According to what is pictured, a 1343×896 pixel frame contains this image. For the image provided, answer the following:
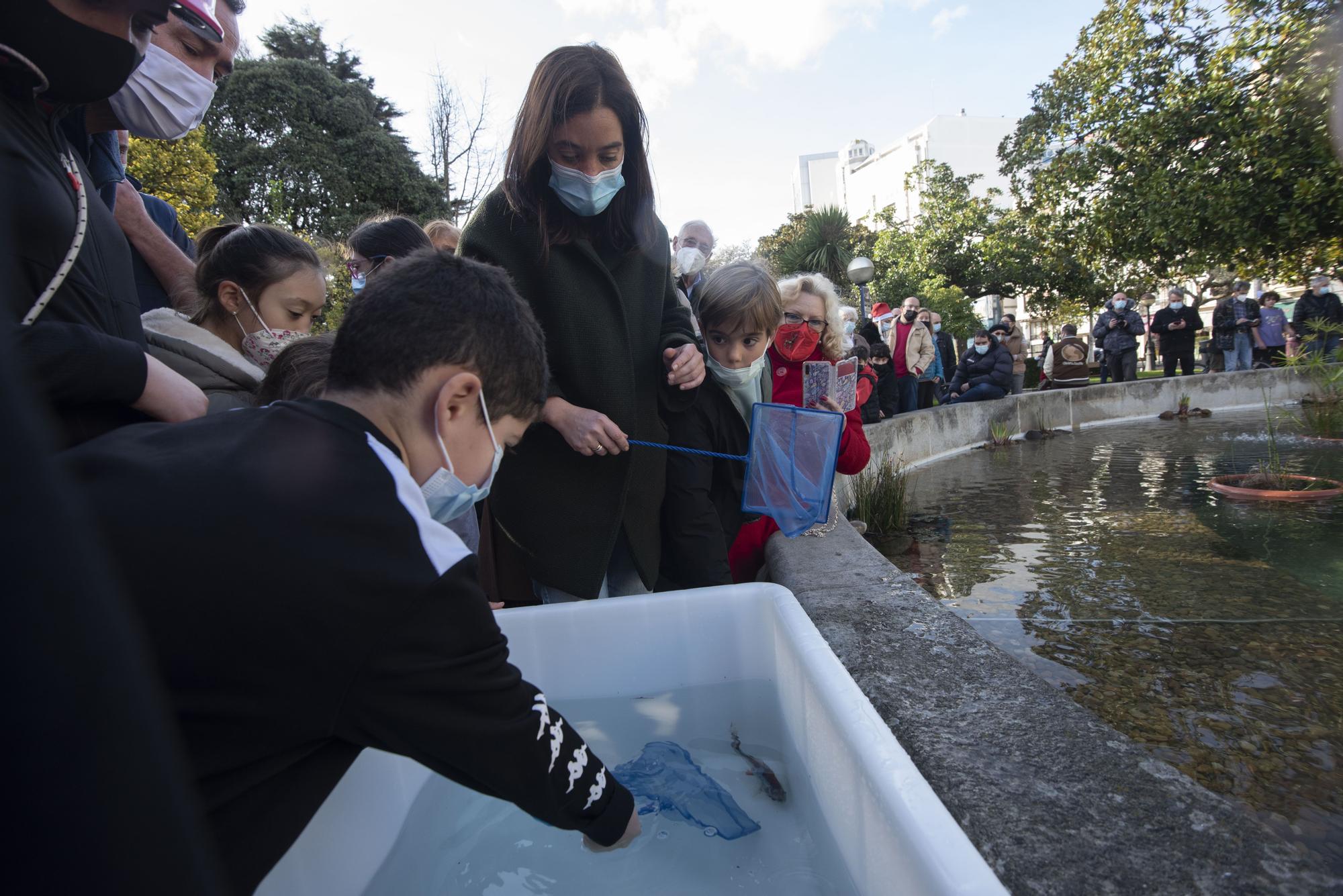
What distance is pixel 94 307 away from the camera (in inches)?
51.4

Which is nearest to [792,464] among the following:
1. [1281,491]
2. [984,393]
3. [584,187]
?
[584,187]

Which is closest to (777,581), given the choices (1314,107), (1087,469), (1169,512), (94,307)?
(94,307)

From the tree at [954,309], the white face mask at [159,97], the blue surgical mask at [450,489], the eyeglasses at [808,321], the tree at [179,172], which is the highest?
the tree at [179,172]

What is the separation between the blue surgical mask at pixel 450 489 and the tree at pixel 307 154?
18.6 meters

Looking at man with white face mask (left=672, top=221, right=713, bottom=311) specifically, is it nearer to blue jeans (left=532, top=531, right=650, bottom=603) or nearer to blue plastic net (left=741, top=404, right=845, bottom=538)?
blue plastic net (left=741, top=404, right=845, bottom=538)

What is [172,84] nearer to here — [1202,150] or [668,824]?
[668,824]

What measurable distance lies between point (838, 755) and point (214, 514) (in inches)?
38.9

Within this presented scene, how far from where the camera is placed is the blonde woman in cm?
286

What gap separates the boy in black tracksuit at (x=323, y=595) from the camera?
2.61 feet

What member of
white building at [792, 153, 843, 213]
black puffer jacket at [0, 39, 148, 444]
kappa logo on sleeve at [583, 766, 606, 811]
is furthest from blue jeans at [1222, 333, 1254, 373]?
white building at [792, 153, 843, 213]

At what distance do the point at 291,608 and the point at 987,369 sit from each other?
10047 mm

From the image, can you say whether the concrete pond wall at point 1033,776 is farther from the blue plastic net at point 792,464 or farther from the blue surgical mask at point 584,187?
the blue surgical mask at point 584,187

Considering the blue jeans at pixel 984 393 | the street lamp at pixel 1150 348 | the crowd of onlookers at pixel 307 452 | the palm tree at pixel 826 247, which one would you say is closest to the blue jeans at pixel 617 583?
the crowd of onlookers at pixel 307 452

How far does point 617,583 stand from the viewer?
93.0 inches
